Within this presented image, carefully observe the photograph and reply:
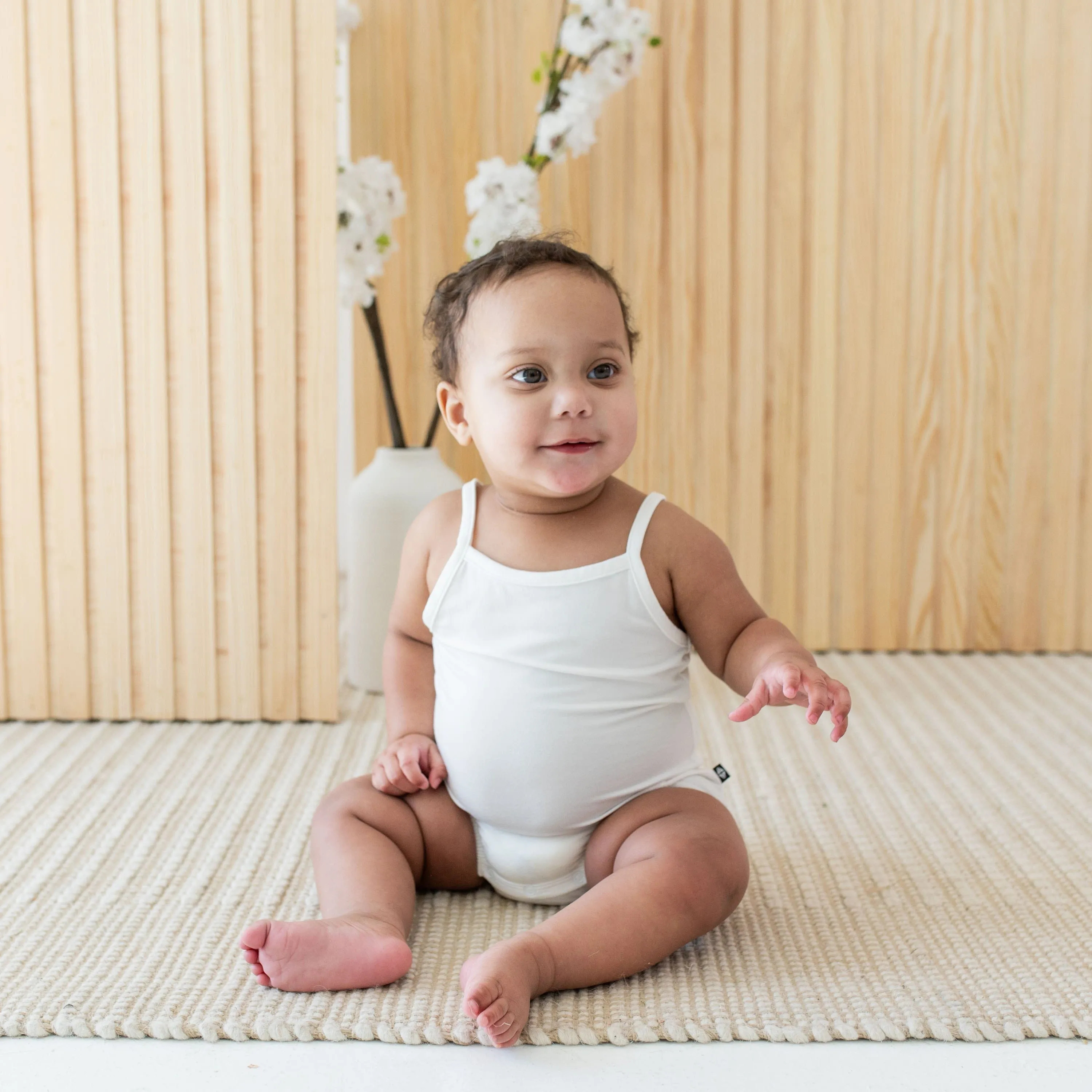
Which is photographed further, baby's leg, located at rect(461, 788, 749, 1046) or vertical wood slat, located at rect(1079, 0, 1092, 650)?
vertical wood slat, located at rect(1079, 0, 1092, 650)

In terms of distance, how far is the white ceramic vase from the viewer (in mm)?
1574

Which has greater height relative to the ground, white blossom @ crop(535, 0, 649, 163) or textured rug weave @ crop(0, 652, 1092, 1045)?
white blossom @ crop(535, 0, 649, 163)

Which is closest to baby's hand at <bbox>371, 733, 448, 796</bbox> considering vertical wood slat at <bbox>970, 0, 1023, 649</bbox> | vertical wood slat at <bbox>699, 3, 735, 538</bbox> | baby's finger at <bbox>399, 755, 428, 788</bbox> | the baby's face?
baby's finger at <bbox>399, 755, 428, 788</bbox>

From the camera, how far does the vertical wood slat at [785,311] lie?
5.73 feet

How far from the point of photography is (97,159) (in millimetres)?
1368

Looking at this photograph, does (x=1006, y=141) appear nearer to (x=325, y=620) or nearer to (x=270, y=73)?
(x=270, y=73)

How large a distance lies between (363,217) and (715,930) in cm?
98

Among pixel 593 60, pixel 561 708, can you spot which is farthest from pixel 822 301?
pixel 561 708

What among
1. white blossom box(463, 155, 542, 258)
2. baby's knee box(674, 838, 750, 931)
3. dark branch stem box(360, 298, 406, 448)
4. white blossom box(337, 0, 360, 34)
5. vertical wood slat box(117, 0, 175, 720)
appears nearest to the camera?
baby's knee box(674, 838, 750, 931)

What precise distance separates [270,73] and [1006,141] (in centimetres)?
103

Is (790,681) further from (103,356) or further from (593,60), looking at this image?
(593,60)

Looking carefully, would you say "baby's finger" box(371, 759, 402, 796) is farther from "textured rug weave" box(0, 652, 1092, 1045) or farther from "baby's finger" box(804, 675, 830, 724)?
"baby's finger" box(804, 675, 830, 724)

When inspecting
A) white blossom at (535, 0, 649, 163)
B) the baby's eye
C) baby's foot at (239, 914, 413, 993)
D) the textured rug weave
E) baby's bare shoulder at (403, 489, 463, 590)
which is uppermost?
white blossom at (535, 0, 649, 163)

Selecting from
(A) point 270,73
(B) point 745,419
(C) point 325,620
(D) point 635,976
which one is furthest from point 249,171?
(D) point 635,976
